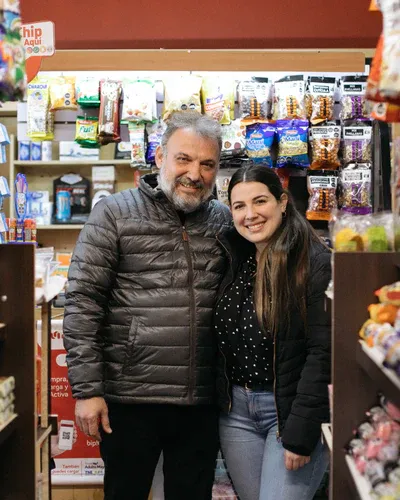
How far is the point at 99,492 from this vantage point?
3.51m

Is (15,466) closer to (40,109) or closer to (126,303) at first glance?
(126,303)

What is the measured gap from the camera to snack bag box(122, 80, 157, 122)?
344 centimetres

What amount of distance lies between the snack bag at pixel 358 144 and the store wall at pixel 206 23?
51.0 inches

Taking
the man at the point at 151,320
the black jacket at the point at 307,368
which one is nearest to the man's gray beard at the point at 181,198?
the man at the point at 151,320

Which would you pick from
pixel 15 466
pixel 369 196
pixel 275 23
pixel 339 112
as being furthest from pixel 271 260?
pixel 275 23

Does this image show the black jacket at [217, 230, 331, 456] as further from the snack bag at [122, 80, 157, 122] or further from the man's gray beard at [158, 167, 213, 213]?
the snack bag at [122, 80, 157, 122]

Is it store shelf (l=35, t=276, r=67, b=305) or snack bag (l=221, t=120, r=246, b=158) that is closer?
store shelf (l=35, t=276, r=67, b=305)

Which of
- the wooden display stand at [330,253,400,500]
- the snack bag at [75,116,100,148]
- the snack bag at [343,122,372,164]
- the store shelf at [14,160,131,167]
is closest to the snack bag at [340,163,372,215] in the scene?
the snack bag at [343,122,372,164]

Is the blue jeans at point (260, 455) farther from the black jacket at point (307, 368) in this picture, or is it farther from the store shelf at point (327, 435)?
the store shelf at point (327, 435)

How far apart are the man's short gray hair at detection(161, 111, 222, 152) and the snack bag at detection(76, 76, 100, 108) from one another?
1.18 meters

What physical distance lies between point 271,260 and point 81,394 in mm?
815

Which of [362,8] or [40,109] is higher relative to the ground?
[362,8]

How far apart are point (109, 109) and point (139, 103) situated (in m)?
0.18

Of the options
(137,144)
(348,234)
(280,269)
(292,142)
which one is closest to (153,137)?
(137,144)
